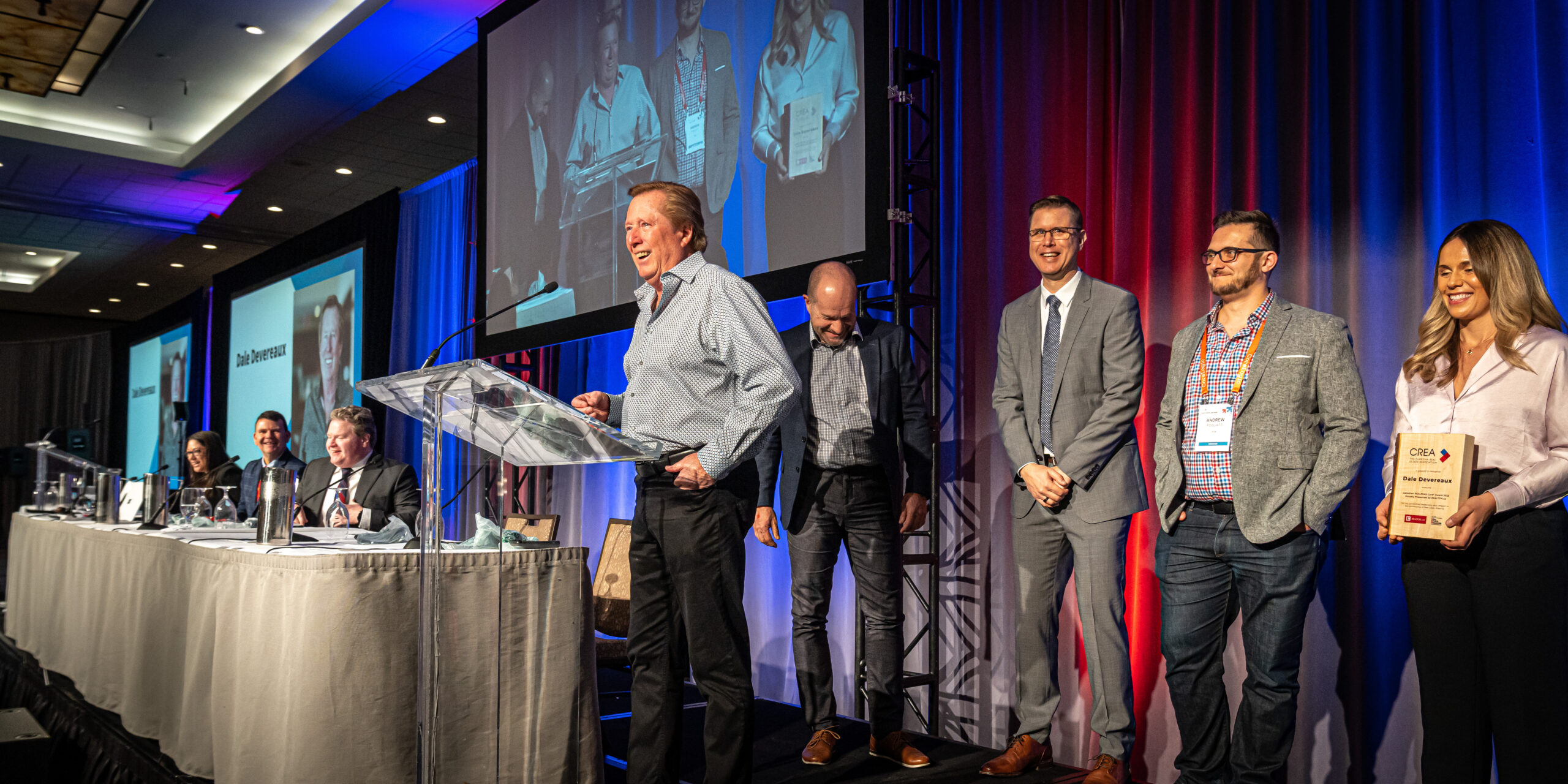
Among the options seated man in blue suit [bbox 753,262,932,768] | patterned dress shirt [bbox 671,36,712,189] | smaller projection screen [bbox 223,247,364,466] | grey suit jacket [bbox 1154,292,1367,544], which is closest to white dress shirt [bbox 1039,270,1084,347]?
seated man in blue suit [bbox 753,262,932,768]

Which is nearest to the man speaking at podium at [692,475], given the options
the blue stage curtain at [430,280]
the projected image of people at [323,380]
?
the blue stage curtain at [430,280]

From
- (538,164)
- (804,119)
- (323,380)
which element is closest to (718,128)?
(804,119)

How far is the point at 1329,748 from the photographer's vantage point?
2799 mm

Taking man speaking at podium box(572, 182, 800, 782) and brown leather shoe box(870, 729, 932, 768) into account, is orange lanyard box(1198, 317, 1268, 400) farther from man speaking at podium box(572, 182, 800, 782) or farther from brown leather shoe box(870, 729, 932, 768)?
brown leather shoe box(870, 729, 932, 768)

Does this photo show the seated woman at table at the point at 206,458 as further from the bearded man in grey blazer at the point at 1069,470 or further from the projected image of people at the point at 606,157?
the bearded man in grey blazer at the point at 1069,470

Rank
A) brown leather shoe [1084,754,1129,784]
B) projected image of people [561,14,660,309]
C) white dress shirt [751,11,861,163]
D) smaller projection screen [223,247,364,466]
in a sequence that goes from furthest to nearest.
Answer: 1. smaller projection screen [223,247,364,466]
2. projected image of people [561,14,660,309]
3. white dress shirt [751,11,861,163]
4. brown leather shoe [1084,754,1129,784]

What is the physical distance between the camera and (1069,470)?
2807 mm

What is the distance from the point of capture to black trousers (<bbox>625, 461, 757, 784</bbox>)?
223 cm

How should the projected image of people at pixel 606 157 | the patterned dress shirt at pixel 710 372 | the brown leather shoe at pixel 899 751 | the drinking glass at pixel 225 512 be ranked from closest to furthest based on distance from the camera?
the patterned dress shirt at pixel 710 372, the brown leather shoe at pixel 899 751, the drinking glass at pixel 225 512, the projected image of people at pixel 606 157

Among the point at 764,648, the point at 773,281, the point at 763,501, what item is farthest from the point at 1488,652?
the point at 764,648

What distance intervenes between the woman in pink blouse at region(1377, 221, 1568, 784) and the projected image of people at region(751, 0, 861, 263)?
2.01 meters

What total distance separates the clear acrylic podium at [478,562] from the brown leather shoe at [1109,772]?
1454mm

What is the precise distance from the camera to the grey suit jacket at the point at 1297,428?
2.32 meters

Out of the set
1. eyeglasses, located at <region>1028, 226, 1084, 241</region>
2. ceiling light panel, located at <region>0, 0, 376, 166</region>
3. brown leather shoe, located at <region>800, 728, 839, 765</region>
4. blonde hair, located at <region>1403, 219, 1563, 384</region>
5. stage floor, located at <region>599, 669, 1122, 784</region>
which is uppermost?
ceiling light panel, located at <region>0, 0, 376, 166</region>
